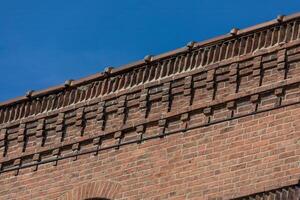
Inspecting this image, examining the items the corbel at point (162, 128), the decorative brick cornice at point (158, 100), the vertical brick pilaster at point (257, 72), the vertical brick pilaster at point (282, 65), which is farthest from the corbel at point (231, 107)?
the corbel at point (162, 128)

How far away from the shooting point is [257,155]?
2330cm

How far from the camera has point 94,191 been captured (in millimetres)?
24812

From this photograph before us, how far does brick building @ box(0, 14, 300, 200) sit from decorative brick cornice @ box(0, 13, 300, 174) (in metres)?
0.02

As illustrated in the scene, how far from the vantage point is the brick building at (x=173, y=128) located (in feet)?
76.6

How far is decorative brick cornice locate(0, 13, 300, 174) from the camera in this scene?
2383 centimetres

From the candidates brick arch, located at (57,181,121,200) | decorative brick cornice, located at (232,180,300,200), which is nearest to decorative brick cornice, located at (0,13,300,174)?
brick arch, located at (57,181,121,200)

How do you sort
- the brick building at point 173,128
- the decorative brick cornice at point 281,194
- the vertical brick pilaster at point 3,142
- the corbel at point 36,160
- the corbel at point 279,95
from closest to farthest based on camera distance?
the decorative brick cornice at point 281,194
the brick building at point 173,128
the corbel at point 279,95
the corbel at point 36,160
the vertical brick pilaster at point 3,142

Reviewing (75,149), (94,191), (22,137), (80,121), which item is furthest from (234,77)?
(22,137)

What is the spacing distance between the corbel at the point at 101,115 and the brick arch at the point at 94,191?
1.03 m

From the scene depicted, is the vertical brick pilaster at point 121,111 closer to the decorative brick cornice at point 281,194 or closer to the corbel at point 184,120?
the corbel at point 184,120

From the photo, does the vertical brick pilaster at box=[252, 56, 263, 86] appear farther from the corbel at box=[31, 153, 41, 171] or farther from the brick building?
the corbel at box=[31, 153, 41, 171]

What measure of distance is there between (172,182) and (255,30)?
2.66 meters

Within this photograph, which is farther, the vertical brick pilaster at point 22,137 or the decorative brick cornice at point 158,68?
the vertical brick pilaster at point 22,137

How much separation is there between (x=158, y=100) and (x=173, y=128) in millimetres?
650
